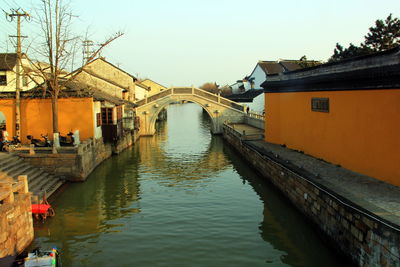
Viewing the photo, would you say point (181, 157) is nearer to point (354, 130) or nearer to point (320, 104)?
point (320, 104)

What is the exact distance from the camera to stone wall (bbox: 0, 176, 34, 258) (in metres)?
8.38

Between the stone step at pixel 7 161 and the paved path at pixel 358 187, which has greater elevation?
the stone step at pixel 7 161

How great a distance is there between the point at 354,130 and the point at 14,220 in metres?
10.7

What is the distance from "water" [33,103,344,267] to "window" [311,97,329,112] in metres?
4.03

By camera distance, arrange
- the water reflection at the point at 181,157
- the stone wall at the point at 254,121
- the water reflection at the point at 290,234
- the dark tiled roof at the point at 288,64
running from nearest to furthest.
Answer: the water reflection at the point at 290,234 → the water reflection at the point at 181,157 → the stone wall at the point at 254,121 → the dark tiled roof at the point at 288,64

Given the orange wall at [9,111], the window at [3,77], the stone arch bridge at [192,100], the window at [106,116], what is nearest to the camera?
the orange wall at [9,111]

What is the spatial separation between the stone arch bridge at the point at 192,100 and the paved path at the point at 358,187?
20802mm

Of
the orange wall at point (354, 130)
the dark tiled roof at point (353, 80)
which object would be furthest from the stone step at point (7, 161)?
the dark tiled roof at point (353, 80)

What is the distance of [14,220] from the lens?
896cm

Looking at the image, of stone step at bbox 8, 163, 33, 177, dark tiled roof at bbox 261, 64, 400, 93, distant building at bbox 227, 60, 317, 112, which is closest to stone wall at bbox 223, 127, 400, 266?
dark tiled roof at bbox 261, 64, 400, 93

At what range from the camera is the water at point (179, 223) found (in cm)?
938

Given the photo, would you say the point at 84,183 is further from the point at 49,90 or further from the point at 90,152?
the point at 49,90

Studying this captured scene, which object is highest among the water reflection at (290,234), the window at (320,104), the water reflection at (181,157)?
the window at (320,104)

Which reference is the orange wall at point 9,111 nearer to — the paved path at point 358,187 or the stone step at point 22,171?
the stone step at point 22,171
